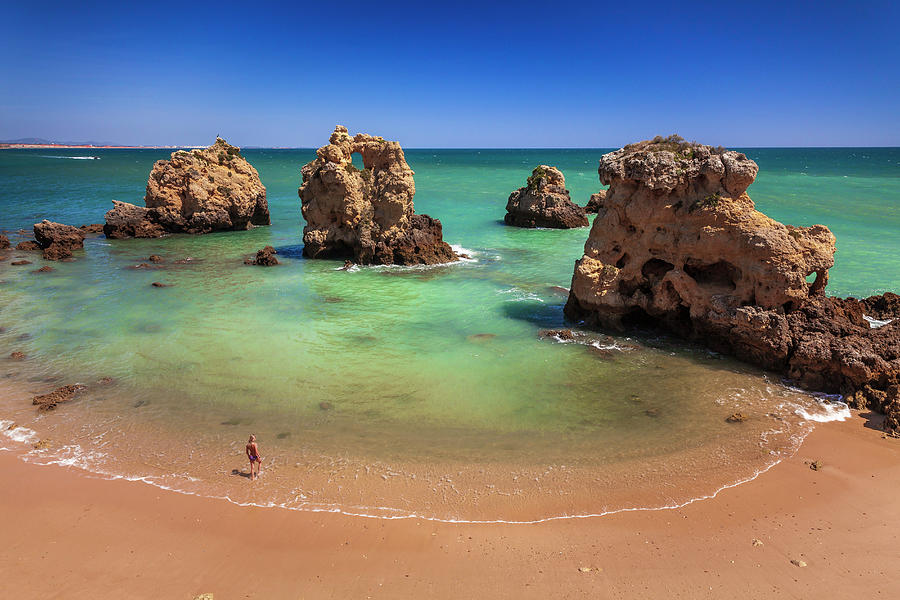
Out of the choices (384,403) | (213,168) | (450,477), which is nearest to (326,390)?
(384,403)

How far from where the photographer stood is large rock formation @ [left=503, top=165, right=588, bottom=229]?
128 feet

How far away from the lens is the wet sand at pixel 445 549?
289 inches

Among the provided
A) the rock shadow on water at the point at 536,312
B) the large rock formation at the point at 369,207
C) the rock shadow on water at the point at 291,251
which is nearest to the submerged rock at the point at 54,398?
the rock shadow on water at the point at 536,312

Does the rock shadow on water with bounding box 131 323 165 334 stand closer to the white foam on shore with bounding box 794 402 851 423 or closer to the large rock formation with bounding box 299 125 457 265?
the large rock formation with bounding box 299 125 457 265

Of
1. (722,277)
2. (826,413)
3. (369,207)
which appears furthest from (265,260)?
(826,413)

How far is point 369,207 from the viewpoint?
27.7 m

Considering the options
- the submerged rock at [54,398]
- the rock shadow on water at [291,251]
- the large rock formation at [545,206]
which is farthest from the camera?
the large rock formation at [545,206]

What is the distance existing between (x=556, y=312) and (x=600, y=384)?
594 centimetres

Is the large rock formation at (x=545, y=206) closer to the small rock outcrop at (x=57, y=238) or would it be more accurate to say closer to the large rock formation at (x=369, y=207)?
the large rock formation at (x=369, y=207)

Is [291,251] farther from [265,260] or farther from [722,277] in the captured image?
[722,277]

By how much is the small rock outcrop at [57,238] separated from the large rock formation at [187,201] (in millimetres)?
3776

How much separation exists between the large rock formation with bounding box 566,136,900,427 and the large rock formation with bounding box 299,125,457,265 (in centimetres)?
1157

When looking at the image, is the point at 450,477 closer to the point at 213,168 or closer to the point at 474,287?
the point at 474,287

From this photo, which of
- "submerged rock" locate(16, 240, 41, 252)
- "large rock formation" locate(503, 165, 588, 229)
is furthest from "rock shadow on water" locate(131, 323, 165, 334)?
"large rock formation" locate(503, 165, 588, 229)
